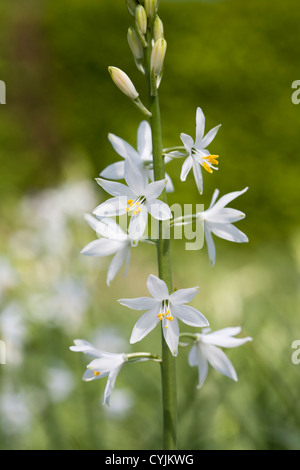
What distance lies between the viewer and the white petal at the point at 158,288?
106cm

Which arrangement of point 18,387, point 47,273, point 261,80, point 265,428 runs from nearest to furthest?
point 265,428
point 18,387
point 47,273
point 261,80

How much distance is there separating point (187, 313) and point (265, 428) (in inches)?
54.3

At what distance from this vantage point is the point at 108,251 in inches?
49.6

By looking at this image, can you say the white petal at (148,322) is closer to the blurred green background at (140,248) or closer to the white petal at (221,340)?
the white petal at (221,340)

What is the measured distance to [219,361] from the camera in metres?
1.22

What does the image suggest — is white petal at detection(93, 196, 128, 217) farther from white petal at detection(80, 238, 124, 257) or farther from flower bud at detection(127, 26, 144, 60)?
flower bud at detection(127, 26, 144, 60)

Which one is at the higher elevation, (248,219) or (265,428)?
(248,219)

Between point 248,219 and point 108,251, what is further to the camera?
point 248,219

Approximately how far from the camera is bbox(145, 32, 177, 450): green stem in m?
1.10

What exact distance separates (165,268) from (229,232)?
20 cm

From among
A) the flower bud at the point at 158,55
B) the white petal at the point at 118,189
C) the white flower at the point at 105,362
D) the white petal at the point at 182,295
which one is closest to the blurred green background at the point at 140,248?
the white flower at the point at 105,362

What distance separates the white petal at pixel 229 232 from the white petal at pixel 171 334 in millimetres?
241

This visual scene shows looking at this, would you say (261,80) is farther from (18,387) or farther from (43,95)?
(18,387)
